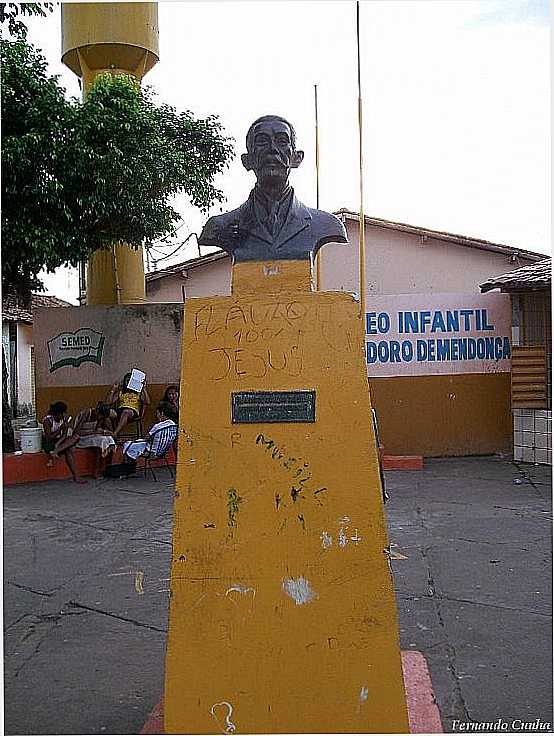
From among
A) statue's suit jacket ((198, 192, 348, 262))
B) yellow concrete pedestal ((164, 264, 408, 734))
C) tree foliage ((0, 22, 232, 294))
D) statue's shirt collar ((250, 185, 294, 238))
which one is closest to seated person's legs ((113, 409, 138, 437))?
tree foliage ((0, 22, 232, 294))

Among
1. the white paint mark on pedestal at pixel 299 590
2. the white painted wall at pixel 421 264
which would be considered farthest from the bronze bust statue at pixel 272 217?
the white painted wall at pixel 421 264

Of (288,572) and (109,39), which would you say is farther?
(109,39)

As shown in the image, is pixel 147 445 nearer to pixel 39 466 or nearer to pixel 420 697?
pixel 39 466

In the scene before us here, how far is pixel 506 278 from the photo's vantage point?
34.0 feet

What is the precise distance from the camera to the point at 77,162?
28.1 feet

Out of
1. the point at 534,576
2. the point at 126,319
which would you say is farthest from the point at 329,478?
the point at 126,319

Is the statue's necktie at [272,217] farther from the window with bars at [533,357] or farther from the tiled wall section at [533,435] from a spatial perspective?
the tiled wall section at [533,435]

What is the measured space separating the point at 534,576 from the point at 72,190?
6295 millimetres

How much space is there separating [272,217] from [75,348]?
823 centimetres

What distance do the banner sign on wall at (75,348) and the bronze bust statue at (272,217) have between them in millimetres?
7879

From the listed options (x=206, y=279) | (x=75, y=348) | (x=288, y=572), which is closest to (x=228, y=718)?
(x=288, y=572)

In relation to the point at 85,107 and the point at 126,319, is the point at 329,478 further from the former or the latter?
the point at 126,319

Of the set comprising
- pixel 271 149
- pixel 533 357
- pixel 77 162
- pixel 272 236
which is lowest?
pixel 533 357

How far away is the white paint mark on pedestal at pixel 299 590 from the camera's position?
307cm
